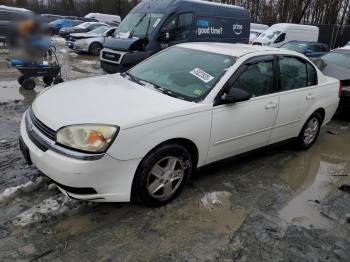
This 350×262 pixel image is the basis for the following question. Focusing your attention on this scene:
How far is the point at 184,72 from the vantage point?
4145 millimetres

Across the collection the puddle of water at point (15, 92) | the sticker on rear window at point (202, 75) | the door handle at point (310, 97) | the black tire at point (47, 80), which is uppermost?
the sticker on rear window at point (202, 75)

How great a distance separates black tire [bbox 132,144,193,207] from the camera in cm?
324

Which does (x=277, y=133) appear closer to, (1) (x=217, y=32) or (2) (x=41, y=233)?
(2) (x=41, y=233)

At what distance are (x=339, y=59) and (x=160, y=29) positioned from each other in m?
4.77

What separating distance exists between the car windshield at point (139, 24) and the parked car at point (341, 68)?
452cm

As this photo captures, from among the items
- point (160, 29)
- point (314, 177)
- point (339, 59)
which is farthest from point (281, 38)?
point (314, 177)

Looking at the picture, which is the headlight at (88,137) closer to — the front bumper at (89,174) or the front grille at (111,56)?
the front bumper at (89,174)

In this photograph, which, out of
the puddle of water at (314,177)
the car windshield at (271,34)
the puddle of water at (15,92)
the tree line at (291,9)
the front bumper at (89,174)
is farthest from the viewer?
the tree line at (291,9)

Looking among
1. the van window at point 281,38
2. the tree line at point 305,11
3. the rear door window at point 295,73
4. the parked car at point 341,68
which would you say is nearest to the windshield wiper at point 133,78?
the rear door window at point 295,73

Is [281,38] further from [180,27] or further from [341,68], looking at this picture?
[341,68]

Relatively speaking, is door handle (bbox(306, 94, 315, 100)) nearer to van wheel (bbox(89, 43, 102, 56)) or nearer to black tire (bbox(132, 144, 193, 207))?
black tire (bbox(132, 144, 193, 207))

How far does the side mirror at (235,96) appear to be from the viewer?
3.75 m

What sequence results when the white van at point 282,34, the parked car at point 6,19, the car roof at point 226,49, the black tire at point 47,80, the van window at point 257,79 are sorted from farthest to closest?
the white van at point 282,34 → the parked car at point 6,19 → the black tire at point 47,80 → the car roof at point 226,49 → the van window at point 257,79

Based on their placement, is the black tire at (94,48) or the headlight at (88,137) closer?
the headlight at (88,137)
